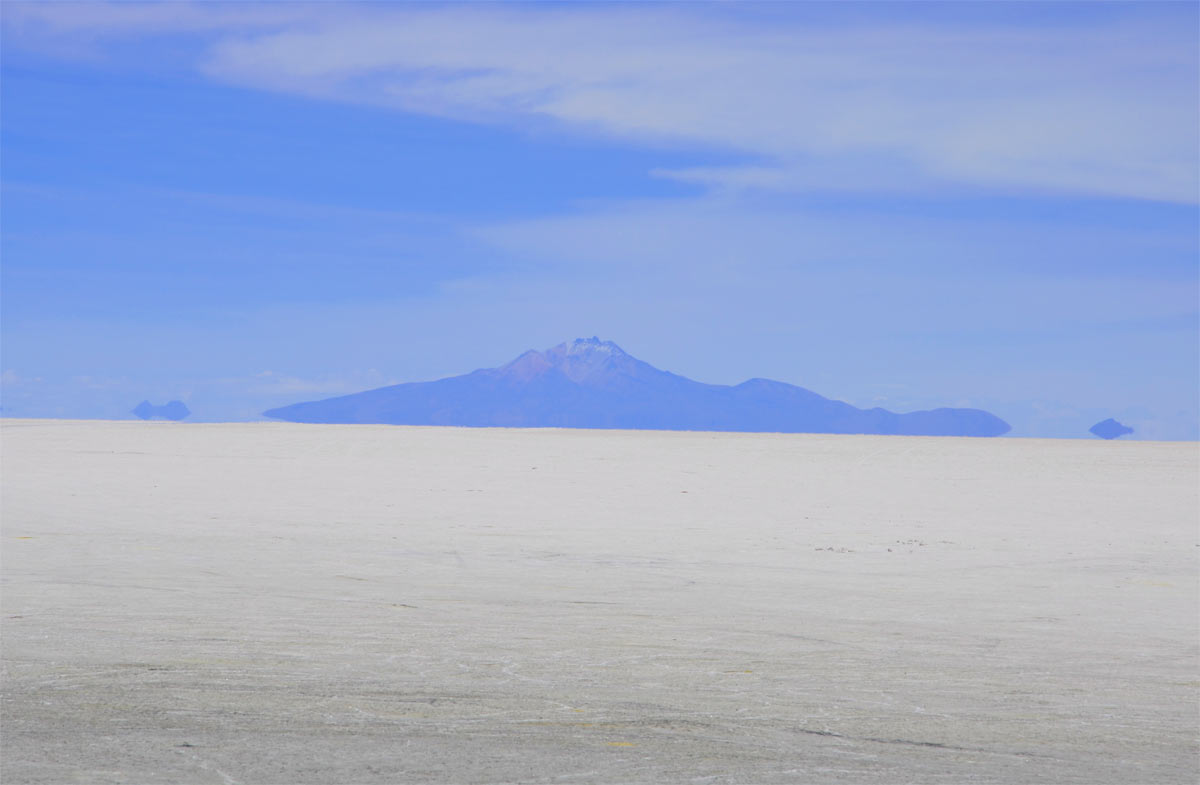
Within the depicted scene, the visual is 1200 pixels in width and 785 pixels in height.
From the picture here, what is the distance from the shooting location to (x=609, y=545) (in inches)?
611

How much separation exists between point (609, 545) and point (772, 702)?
7.91 meters

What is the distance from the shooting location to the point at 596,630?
9.88 meters

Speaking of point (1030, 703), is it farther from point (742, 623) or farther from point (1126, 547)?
point (1126, 547)

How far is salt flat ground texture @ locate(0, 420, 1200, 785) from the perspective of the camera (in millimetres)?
6562

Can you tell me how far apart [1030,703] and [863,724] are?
1353mm

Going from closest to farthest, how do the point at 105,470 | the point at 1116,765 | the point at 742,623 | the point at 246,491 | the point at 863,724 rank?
the point at 1116,765
the point at 863,724
the point at 742,623
the point at 246,491
the point at 105,470

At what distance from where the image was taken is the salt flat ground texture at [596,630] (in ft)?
21.5

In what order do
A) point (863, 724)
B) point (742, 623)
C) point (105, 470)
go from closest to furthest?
point (863, 724), point (742, 623), point (105, 470)

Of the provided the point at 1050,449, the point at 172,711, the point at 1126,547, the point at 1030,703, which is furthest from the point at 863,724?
the point at 1050,449

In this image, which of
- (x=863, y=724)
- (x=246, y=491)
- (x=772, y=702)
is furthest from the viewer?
(x=246, y=491)

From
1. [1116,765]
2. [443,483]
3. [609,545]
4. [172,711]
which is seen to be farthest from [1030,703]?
[443,483]

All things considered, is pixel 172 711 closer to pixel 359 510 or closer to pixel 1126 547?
pixel 359 510

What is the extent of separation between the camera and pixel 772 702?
7.66m

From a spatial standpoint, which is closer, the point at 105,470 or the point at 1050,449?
the point at 105,470
